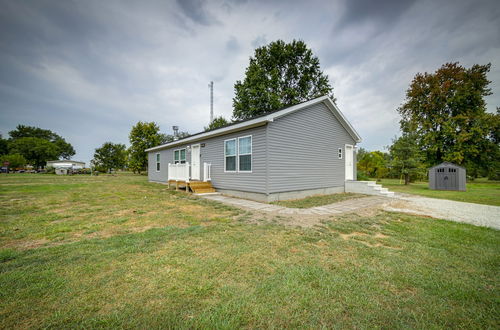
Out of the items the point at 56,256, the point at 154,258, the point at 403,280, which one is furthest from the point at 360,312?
the point at 56,256

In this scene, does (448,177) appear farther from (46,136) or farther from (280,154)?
(46,136)

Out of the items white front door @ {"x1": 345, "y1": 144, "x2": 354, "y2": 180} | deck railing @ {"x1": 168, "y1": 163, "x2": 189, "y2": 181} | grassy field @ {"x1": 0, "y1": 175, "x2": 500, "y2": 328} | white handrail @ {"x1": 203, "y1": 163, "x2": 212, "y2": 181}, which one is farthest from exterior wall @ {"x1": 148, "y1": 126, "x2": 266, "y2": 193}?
white front door @ {"x1": 345, "y1": 144, "x2": 354, "y2": 180}

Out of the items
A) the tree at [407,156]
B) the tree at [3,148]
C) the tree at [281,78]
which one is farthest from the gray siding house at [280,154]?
the tree at [3,148]

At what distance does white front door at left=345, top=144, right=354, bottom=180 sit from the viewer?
38.1 ft

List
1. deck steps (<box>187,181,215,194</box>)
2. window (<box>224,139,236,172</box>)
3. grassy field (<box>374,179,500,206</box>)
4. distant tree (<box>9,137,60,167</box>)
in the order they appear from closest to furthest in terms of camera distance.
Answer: grassy field (<box>374,179,500,206</box>) < window (<box>224,139,236,172</box>) < deck steps (<box>187,181,215,194</box>) < distant tree (<box>9,137,60,167</box>)

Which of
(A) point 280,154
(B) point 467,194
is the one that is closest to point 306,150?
(A) point 280,154

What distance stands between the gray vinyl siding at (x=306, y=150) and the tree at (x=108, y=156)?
39.7m

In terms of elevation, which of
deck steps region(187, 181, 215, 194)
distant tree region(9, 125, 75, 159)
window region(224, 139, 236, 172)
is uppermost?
distant tree region(9, 125, 75, 159)

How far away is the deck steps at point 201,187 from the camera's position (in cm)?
978

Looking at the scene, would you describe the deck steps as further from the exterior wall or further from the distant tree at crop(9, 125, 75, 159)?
the distant tree at crop(9, 125, 75, 159)

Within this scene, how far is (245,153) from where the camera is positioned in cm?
861

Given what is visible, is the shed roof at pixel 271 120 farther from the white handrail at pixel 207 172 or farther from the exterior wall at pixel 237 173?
the white handrail at pixel 207 172

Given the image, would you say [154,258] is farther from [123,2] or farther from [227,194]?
[123,2]

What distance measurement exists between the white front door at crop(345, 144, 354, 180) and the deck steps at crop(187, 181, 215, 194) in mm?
8204
